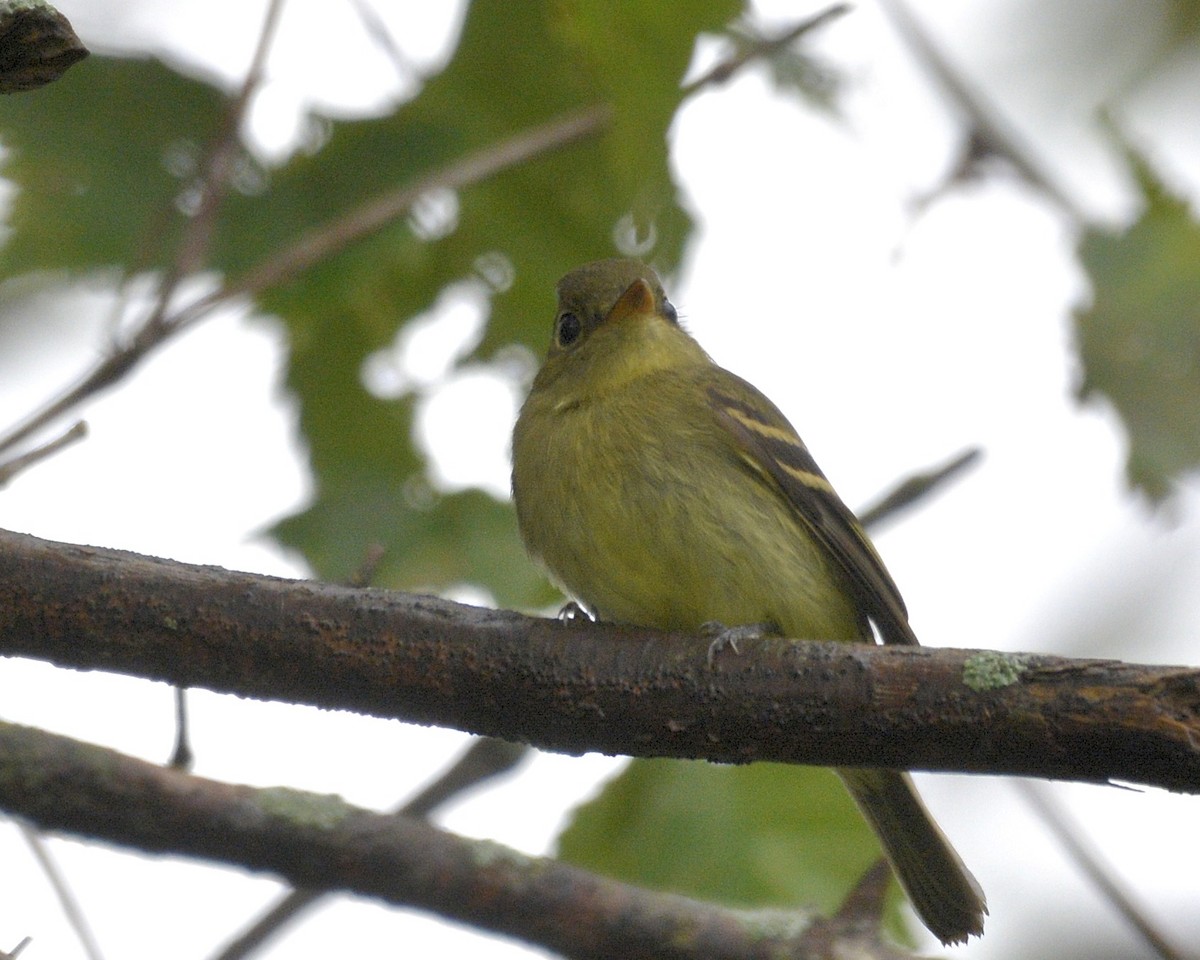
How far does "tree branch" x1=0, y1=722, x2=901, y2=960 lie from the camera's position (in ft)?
13.5

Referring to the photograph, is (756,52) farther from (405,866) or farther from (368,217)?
(405,866)

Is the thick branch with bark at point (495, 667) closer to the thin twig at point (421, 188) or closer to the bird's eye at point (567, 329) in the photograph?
the thin twig at point (421, 188)

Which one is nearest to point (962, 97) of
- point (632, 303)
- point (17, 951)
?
point (632, 303)

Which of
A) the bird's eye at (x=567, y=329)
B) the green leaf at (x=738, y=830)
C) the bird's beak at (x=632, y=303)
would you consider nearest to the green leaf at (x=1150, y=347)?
the green leaf at (x=738, y=830)

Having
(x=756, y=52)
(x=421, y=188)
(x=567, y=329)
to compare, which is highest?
(x=567, y=329)

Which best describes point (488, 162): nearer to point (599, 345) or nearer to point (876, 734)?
point (599, 345)

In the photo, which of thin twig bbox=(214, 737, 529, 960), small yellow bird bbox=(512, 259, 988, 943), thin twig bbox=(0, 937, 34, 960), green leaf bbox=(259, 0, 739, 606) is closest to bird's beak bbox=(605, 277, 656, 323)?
small yellow bird bbox=(512, 259, 988, 943)

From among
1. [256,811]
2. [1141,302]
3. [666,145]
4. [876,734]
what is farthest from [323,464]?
[1141,302]

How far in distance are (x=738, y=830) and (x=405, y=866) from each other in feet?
3.14

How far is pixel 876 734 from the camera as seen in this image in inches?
126

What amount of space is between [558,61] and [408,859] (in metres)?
2.32

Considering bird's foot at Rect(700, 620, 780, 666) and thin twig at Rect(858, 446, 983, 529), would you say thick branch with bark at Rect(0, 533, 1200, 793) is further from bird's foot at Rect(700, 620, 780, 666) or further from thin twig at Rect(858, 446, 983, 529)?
thin twig at Rect(858, 446, 983, 529)

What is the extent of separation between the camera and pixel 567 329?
18.4ft

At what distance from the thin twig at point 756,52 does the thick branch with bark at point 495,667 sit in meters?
1.31
